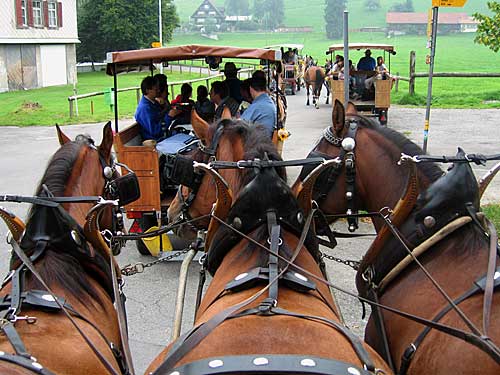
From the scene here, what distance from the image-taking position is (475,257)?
3230 millimetres

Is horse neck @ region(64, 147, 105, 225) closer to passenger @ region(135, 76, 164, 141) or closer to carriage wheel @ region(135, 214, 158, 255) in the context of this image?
carriage wheel @ region(135, 214, 158, 255)

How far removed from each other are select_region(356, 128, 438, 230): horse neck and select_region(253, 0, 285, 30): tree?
4586 inches

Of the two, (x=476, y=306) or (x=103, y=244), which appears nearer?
(x=476, y=306)

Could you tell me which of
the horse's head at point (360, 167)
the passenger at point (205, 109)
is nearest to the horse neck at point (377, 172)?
the horse's head at point (360, 167)

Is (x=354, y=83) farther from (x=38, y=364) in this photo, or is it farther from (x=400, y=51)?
(x=400, y=51)

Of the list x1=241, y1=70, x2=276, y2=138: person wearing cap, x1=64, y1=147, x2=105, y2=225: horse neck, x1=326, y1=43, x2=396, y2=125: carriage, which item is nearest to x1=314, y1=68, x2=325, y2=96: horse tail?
x1=326, y1=43, x2=396, y2=125: carriage

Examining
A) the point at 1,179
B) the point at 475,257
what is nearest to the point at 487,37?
the point at 1,179

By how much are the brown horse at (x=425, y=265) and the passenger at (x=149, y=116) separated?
486 cm

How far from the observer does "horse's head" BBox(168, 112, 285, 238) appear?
3901mm

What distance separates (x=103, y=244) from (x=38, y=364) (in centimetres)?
125

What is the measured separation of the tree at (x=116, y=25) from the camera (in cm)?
5322

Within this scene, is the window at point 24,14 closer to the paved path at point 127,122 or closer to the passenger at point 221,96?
the paved path at point 127,122

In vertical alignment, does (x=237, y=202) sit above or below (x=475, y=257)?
above

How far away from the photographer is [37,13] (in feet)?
135
